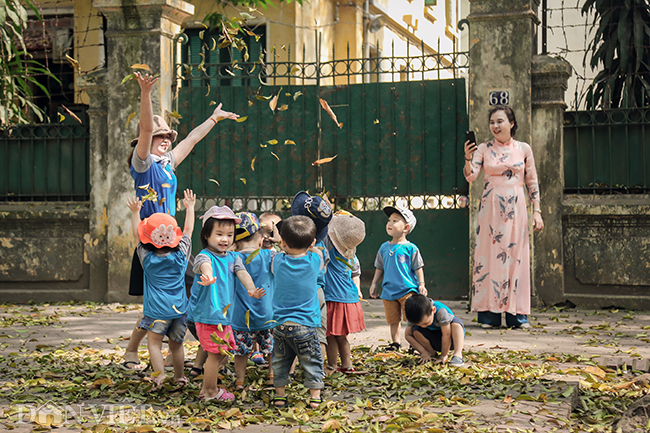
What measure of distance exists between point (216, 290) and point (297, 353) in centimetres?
62

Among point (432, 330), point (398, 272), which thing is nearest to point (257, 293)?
point (432, 330)

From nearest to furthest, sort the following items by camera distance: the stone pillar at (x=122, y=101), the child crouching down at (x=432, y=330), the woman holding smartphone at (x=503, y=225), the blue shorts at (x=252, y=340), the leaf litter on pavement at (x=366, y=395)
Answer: the leaf litter on pavement at (x=366, y=395) → the blue shorts at (x=252, y=340) → the child crouching down at (x=432, y=330) → the woman holding smartphone at (x=503, y=225) → the stone pillar at (x=122, y=101)

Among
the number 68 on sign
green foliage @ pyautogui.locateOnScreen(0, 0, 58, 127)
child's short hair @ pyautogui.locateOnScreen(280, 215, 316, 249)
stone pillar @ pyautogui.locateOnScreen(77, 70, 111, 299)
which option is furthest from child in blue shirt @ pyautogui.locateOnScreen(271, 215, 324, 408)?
green foliage @ pyautogui.locateOnScreen(0, 0, 58, 127)

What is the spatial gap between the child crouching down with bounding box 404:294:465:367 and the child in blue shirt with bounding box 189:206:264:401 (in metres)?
1.34

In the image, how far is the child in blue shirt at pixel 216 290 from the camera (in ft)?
13.8

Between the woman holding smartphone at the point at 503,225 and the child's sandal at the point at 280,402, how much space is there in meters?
3.37

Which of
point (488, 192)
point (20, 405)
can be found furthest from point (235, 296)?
point (488, 192)

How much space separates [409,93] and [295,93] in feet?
4.67

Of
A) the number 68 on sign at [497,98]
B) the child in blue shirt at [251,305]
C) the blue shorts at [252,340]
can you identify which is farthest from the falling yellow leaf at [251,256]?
the number 68 on sign at [497,98]

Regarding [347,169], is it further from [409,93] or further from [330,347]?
[330,347]

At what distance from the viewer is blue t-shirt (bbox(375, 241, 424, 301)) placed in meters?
5.73

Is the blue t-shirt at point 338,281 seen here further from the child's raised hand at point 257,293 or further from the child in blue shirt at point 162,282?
the child in blue shirt at point 162,282

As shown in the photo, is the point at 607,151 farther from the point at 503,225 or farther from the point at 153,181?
the point at 153,181

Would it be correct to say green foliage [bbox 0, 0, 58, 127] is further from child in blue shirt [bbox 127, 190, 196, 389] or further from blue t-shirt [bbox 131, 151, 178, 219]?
child in blue shirt [bbox 127, 190, 196, 389]
